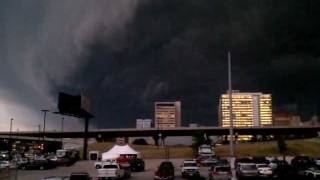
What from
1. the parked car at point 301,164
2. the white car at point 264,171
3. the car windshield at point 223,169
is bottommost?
the white car at point 264,171

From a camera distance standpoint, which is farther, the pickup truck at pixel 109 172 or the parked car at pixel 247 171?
the pickup truck at pixel 109 172

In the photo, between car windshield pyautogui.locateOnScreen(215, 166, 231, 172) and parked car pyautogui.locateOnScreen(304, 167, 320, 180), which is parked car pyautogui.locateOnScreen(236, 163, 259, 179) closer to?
car windshield pyautogui.locateOnScreen(215, 166, 231, 172)

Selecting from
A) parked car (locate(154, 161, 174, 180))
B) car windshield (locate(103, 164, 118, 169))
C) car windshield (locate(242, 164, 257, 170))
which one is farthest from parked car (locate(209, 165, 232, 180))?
car windshield (locate(103, 164, 118, 169))

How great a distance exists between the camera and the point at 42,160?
240 ft

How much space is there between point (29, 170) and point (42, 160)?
3698 mm

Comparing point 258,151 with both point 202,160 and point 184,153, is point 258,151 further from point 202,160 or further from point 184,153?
point 202,160

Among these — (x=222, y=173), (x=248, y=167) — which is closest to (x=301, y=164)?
(x=248, y=167)

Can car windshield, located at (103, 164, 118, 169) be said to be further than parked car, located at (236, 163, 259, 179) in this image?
Yes

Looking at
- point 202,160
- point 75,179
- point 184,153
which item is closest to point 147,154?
point 184,153

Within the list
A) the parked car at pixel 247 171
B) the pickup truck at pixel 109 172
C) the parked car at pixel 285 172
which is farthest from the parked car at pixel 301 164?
the pickup truck at pixel 109 172

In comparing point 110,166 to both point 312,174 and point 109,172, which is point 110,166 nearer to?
point 109,172

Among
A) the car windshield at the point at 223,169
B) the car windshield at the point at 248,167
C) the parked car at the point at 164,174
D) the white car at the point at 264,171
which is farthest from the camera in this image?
the white car at the point at 264,171

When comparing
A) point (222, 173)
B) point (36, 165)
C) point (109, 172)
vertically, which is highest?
point (222, 173)

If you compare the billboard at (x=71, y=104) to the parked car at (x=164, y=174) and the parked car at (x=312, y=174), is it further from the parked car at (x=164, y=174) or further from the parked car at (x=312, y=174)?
the parked car at (x=312, y=174)
